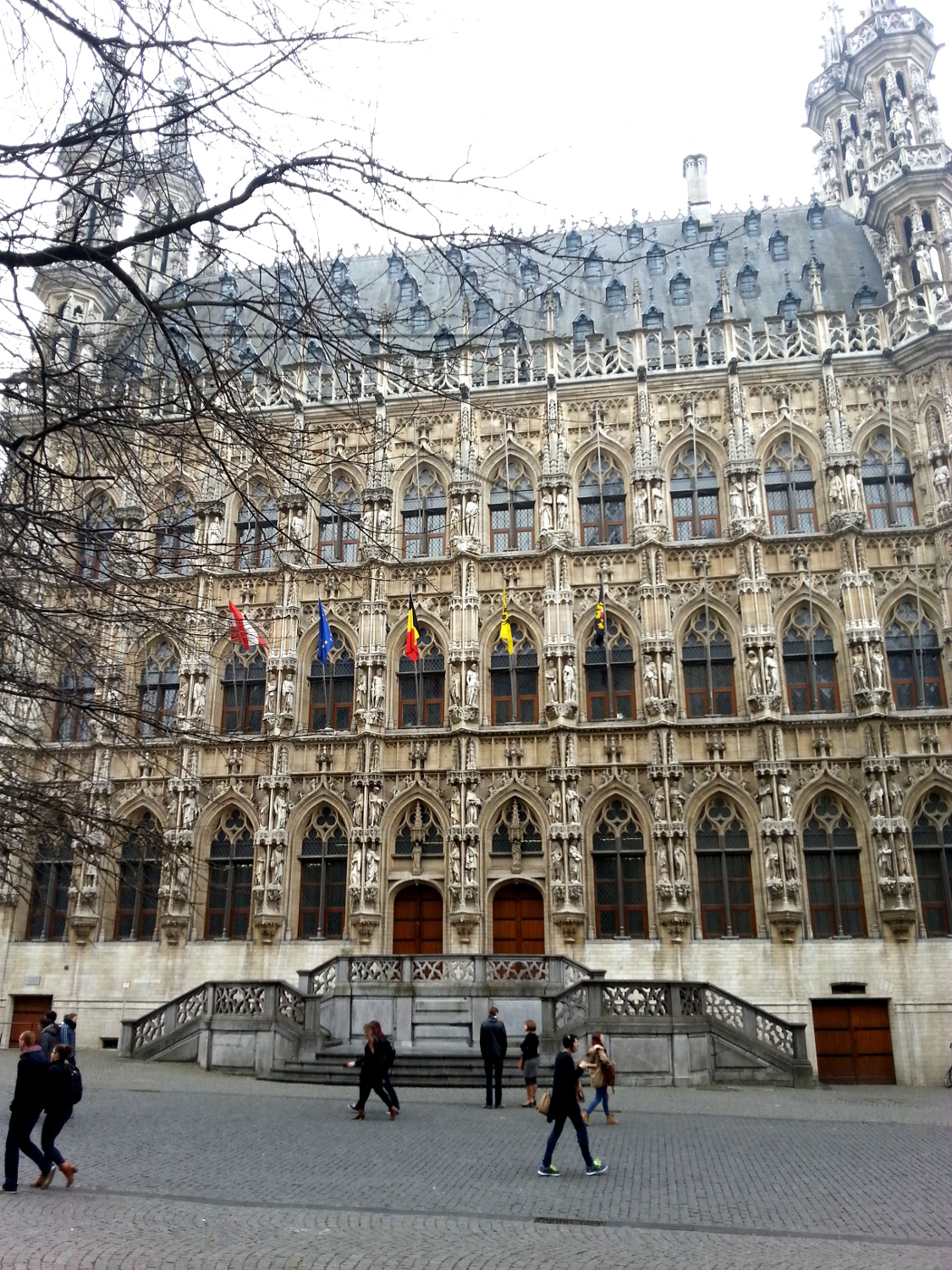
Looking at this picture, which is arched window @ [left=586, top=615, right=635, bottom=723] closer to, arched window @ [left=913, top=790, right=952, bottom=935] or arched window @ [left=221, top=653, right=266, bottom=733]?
arched window @ [left=913, top=790, right=952, bottom=935]

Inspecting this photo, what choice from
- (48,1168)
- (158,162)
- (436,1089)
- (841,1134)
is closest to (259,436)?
(158,162)

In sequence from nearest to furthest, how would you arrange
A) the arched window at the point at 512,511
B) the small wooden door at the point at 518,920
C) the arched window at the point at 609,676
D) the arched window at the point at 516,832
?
the small wooden door at the point at 518,920, the arched window at the point at 516,832, the arched window at the point at 609,676, the arched window at the point at 512,511

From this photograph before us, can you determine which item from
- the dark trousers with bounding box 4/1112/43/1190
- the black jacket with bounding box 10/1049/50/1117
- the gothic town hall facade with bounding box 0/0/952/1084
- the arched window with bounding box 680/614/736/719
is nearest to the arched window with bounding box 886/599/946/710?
the gothic town hall facade with bounding box 0/0/952/1084

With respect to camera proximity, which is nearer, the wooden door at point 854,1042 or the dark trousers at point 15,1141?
the dark trousers at point 15,1141

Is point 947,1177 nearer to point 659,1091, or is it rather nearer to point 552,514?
point 659,1091

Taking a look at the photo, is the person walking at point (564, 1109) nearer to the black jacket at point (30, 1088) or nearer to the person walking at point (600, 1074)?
the person walking at point (600, 1074)

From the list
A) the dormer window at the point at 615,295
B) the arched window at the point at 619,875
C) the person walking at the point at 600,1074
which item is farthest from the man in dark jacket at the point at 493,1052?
the dormer window at the point at 615,295

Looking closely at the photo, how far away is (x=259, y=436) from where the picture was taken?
631 centimetres

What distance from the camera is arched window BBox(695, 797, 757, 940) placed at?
24.1 m

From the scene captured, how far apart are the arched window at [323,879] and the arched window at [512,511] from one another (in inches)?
349

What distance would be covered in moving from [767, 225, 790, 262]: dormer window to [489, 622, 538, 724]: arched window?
15995 mm

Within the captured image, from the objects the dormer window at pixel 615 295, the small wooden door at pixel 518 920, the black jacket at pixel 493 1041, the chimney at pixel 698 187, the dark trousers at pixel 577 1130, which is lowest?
the dark trousers at pixel 577 1130

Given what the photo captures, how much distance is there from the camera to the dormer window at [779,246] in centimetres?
3281

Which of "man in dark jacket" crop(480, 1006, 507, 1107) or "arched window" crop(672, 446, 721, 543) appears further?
"arched window" crop(672, 446, 721, 543)
